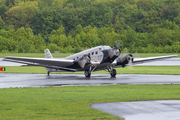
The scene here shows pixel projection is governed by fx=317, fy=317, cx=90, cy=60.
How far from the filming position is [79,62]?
3244cm

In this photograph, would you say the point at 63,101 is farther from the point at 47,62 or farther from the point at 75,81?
the point at 47,62

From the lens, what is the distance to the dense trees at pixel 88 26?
407 feet

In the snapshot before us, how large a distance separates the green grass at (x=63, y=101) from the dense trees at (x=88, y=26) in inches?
3661

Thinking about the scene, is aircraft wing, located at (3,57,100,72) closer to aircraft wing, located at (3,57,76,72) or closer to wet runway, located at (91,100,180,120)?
aircraft wing, located at (3,57,76,72)

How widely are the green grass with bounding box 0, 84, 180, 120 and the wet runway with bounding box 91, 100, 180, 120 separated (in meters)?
0.68

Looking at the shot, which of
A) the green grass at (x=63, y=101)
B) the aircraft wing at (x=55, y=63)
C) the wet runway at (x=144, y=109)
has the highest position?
the aircraft wing at (x=55, y=63)

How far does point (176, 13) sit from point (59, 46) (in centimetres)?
6715

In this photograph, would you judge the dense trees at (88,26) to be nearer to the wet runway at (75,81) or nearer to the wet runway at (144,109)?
the wet runway at (75,81)

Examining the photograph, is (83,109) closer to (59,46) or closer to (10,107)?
(10,107)

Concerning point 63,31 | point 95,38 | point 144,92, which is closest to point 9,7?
point 63,31

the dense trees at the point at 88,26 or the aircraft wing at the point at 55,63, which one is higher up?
the dense trees at the point at 88,26

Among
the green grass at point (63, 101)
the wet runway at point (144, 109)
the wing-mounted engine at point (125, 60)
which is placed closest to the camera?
the wet runway at point (144, 109)

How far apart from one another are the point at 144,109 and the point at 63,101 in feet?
15.7

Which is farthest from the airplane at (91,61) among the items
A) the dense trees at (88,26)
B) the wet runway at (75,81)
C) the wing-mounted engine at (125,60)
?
the dense trees at (88,26)
